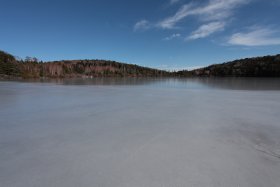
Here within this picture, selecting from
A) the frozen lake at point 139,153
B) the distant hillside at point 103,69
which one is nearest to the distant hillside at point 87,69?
the distant hillside at point 103,69

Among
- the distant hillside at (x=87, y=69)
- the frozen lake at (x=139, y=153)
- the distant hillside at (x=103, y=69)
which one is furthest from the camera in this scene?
the distant hillside at (x=87, y=69)

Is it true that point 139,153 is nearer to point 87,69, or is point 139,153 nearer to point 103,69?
point 87,69

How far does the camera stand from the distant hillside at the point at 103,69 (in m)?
55.3

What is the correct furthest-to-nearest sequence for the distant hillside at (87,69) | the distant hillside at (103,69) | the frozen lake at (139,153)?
the distant hillside at (87,69) < the distant hillside at (103,69) < the frozen lake at (139,153)

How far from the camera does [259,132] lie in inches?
144

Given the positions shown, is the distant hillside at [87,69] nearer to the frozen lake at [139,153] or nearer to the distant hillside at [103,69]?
the distant hillside at [103,69]

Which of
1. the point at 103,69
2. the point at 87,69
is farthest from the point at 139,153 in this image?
the point at 103,69

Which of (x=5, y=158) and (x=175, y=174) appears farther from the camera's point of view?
(x=5, y=158)

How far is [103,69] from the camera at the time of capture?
350 feet

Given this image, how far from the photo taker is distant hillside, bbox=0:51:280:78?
55.3 meters

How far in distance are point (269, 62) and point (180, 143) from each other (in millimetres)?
74865

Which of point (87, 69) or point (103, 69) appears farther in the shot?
point (103, 69)

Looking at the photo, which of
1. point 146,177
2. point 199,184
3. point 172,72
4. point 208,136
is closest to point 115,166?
point 146,177

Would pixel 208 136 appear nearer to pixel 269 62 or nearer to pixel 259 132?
pixel 259 132
